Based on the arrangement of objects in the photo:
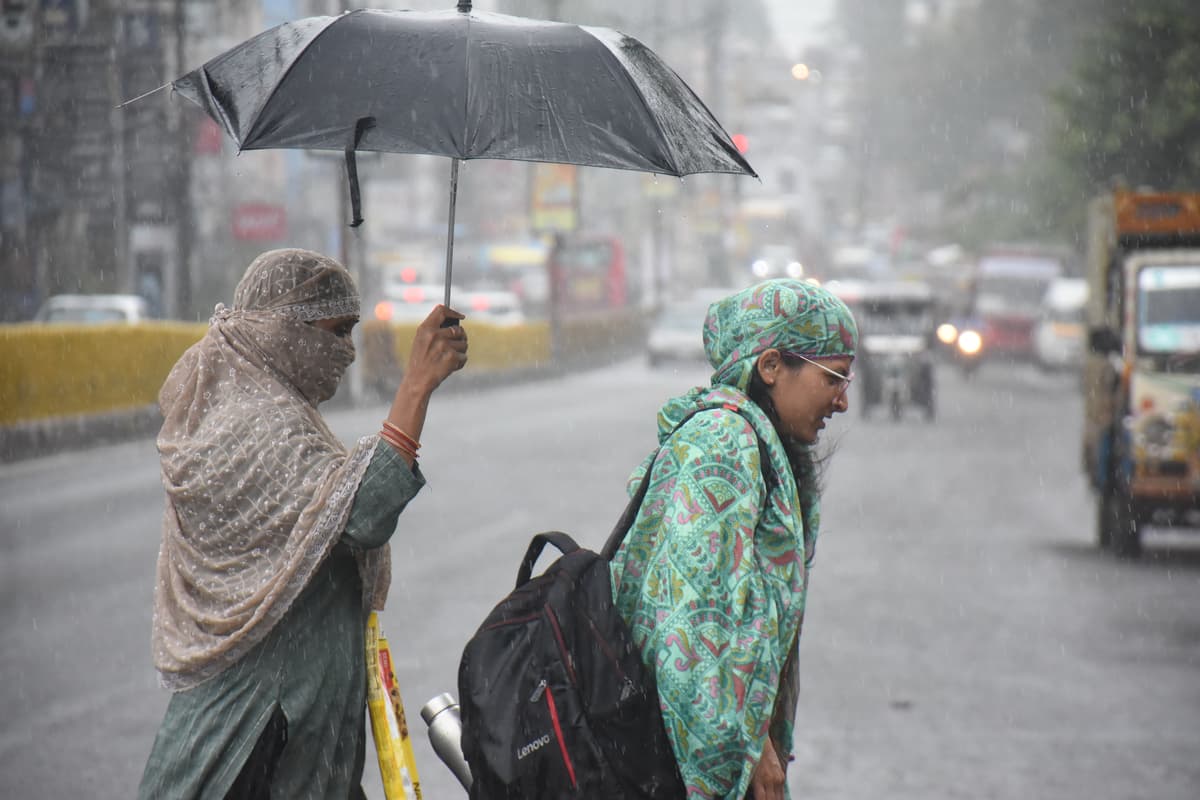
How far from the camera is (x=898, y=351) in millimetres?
24609

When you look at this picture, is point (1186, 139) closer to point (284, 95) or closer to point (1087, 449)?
point (1087, 449)

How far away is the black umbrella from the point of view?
10.7 ft

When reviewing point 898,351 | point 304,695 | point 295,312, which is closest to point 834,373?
point 295,312

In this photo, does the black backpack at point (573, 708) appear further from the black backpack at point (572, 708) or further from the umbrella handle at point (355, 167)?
the umbrella handle at point (355, 167)

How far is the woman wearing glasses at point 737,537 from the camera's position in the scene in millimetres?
2607

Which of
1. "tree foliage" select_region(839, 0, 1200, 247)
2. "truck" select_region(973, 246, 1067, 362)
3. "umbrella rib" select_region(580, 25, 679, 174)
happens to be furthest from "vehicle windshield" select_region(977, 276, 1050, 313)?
"umbrella rib" select_region(580, 25, 679, 174)

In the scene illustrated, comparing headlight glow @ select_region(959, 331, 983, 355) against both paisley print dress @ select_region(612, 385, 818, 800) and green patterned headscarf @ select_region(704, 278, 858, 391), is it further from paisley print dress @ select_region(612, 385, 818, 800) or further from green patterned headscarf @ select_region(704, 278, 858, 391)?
paisley print dress @ select_region(612, 385, 818, 800)

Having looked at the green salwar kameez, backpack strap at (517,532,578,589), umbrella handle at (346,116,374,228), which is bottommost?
the green salwar kameez

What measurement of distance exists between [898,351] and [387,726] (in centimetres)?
2205

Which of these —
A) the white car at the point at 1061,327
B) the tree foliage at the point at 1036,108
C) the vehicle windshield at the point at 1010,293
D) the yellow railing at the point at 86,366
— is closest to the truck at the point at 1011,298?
the vehicle windshield at the point at 1010,293

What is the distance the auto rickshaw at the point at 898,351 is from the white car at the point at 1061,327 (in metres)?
11.6

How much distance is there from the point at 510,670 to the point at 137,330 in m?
18.7

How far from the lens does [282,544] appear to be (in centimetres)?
295

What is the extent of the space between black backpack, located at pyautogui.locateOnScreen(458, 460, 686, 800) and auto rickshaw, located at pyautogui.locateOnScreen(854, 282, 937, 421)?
21200 millimetres
